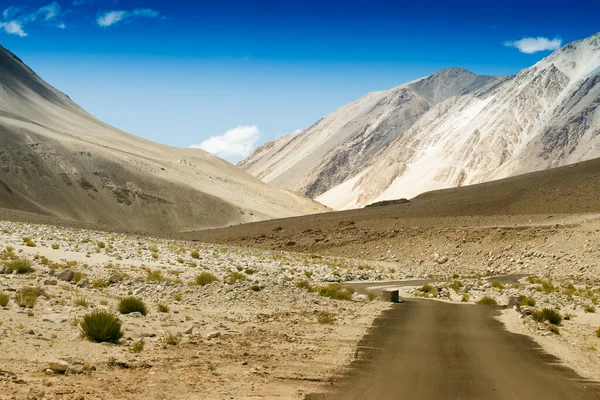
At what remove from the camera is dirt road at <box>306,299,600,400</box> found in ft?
32.3

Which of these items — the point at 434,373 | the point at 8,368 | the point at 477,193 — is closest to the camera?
the point at 8,368

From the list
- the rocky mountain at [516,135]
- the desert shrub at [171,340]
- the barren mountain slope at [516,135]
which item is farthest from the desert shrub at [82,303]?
the barren mountain slope at [516,135]

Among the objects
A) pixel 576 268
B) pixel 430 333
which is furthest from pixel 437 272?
Result: pixel 430 333

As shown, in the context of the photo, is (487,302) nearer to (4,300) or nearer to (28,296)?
(28,296)

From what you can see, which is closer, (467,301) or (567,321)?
(567,321)

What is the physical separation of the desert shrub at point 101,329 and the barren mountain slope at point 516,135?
488 feet

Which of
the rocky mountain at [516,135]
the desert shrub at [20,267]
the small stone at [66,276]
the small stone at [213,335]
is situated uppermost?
the rocky mountain at [516,135]

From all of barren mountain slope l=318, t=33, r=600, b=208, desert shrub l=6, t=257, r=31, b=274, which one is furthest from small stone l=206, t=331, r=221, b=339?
barren mountain slope l=318, t=33, r=600, b=208

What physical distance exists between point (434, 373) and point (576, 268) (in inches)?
1512

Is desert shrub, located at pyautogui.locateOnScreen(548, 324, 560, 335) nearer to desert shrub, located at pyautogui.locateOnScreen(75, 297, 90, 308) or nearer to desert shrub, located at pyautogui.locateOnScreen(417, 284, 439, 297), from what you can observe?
desert shrub, located at pyautogui.locateOnScreen(75, 297, 90, 308)

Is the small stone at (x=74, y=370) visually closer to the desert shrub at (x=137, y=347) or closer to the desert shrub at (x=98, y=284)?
the desert shrub at (x=137, y=347)

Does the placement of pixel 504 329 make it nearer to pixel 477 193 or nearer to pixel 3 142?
pixel 477 193

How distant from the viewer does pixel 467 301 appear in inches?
1096

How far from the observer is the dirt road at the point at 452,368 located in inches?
388
